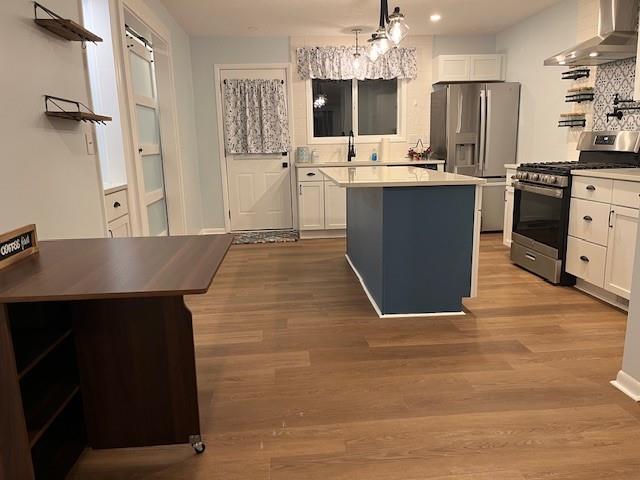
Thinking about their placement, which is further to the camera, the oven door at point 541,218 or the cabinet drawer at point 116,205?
the oven door at point 541,218

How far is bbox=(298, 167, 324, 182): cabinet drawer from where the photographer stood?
5.68 meters

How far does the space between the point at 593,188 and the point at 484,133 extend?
2413 millimetres

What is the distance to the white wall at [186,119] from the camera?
4.89 metres

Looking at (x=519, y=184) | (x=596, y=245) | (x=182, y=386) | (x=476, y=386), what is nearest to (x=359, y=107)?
(x=519, y=184)

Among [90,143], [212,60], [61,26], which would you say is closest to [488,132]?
[212,60]

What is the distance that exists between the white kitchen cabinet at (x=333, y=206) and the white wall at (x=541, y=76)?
7.20 feet

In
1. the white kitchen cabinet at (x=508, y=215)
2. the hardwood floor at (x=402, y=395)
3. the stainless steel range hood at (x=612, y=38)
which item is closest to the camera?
the hardwood floor at (x=402, y=395)

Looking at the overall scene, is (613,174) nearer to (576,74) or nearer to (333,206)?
(576,74)

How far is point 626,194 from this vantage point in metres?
3.04

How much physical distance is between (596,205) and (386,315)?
168 centimetres

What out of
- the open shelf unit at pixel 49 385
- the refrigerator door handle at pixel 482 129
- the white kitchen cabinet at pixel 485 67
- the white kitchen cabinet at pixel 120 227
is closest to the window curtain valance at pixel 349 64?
the white kitchen cabinet at pixel 485 67

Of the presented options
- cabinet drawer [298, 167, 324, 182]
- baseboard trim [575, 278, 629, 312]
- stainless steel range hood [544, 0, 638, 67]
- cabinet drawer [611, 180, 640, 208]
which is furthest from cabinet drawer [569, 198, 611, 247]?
cabinet drawer [298, 167, 324, 182]

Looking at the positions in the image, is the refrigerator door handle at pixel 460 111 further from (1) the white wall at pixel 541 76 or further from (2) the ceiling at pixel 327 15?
(2) the ceiling at pixel 327 15

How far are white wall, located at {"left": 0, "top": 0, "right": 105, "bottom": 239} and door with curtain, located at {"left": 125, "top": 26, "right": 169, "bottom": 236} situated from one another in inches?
52.1
